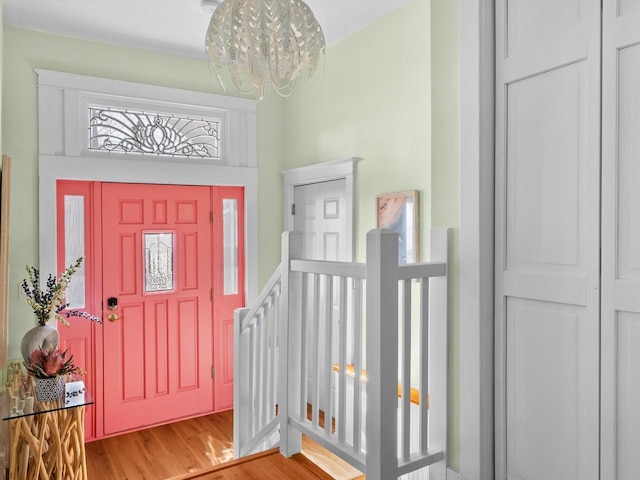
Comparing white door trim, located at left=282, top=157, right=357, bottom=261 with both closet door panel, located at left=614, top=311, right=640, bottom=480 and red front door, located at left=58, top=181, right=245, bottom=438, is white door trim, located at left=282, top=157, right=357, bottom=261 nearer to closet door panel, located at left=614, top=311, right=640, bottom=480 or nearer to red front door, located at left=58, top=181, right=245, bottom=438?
red front door, located at left=58, top=181, right=245, bottom=438

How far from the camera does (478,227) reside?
5.48ft

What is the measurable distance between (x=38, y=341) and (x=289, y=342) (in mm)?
1730

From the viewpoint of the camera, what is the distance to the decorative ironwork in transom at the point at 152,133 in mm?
3635

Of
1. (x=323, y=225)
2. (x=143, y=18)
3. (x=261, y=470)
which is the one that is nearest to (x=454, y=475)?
(x=261, y=470)

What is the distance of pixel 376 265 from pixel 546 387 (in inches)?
25.9

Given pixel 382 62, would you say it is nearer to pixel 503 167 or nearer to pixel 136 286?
pixel 503 167

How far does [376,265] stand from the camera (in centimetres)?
163

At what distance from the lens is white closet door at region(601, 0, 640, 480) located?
1.33 m

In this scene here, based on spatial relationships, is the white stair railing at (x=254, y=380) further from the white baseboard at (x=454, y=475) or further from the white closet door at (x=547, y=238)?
the white closet door at (x=547, y=238)

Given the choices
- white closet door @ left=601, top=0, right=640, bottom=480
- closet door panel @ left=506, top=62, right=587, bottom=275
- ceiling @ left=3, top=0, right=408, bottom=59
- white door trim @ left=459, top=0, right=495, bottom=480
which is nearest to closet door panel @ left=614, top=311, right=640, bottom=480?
white closet door @ left=601, top=0, right=640, bottom=480

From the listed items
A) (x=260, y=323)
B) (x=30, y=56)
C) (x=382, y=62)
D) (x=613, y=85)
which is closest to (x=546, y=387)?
(x=613, y=85)

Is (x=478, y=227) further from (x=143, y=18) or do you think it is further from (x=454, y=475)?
(x=143, y=18)

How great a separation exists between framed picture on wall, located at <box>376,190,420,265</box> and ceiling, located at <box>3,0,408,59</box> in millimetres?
1214

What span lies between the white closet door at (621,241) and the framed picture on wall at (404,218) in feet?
5.05
